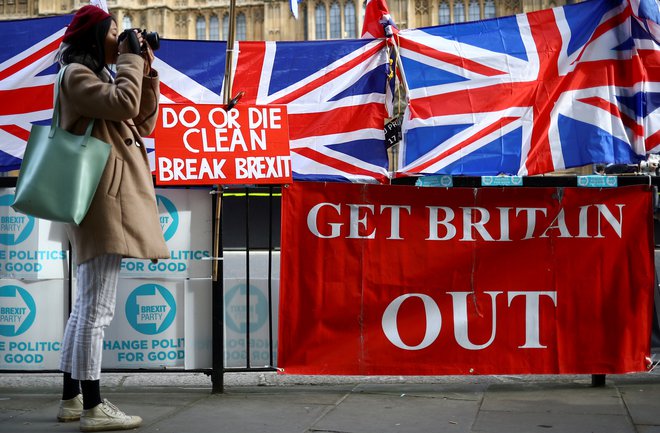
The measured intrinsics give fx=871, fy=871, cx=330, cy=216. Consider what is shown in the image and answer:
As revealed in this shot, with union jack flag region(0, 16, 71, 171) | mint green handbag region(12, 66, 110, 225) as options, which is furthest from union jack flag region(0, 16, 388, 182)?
mint green handbag region(12, 66, 110, 225)

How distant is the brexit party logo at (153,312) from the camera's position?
470cm

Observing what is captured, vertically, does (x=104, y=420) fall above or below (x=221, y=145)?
below

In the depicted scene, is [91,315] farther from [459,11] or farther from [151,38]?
[459,11]

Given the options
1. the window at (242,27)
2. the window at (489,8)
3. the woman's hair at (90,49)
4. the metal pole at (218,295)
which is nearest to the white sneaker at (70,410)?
the metal pole at (218,295)

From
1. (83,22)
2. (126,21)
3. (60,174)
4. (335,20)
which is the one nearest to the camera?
(60,174)

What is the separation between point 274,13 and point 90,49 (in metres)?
51.0

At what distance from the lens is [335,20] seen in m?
52.6

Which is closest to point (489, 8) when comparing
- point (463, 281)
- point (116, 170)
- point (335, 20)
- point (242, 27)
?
point (335, 20)

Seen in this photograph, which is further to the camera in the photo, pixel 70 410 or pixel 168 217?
pixel 168 217

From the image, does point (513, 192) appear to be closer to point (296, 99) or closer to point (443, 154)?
point (443, 154)

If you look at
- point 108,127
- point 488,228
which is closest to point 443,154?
point 488,228

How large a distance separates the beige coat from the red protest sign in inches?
25.5

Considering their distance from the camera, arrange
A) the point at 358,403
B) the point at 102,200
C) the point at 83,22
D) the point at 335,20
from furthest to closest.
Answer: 1. the point at 335,20
2. the point at 358,403
3. the point at 83,22
4. the point at 102,200

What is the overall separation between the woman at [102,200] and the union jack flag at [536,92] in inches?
69.3
